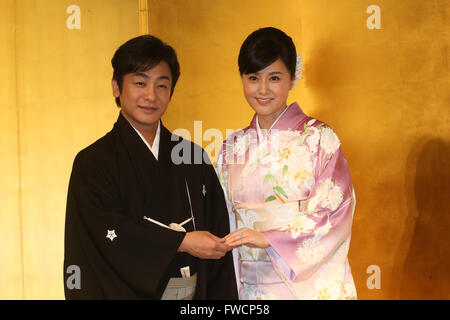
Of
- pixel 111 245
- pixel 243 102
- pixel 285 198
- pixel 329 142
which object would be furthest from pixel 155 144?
pixel 243 102

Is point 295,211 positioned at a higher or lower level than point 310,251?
higher

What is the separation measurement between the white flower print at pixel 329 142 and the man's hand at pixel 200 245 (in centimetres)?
76

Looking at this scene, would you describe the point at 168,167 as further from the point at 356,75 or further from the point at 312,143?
the point at 356,75

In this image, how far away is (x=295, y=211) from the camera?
268 cm

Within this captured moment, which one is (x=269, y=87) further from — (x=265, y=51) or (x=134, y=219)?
(x=134, y=219)

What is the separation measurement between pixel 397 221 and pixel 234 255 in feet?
5.09

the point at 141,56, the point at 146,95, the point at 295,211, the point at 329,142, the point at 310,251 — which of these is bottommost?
the point at 310,251

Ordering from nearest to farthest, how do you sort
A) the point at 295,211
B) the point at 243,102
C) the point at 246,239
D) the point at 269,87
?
1. the point at 246,239
2. the point at 295,211
3. the point at 269,87
4. the point at 243,102

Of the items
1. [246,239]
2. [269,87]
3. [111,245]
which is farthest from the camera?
[269,87]

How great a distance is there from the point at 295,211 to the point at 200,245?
553 millimetres

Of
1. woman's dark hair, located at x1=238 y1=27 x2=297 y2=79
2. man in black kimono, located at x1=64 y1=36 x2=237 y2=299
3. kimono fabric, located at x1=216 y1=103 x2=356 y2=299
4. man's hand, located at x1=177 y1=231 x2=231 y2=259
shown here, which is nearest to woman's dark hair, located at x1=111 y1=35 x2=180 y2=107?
man in black kimono, located at x1=64 y1=36 x2=237 y2=299

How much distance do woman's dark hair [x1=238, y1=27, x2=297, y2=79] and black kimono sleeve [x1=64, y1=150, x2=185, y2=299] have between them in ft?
3.03

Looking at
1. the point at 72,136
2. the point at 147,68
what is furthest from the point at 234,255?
the point at 72,136

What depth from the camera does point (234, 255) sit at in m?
2.91
